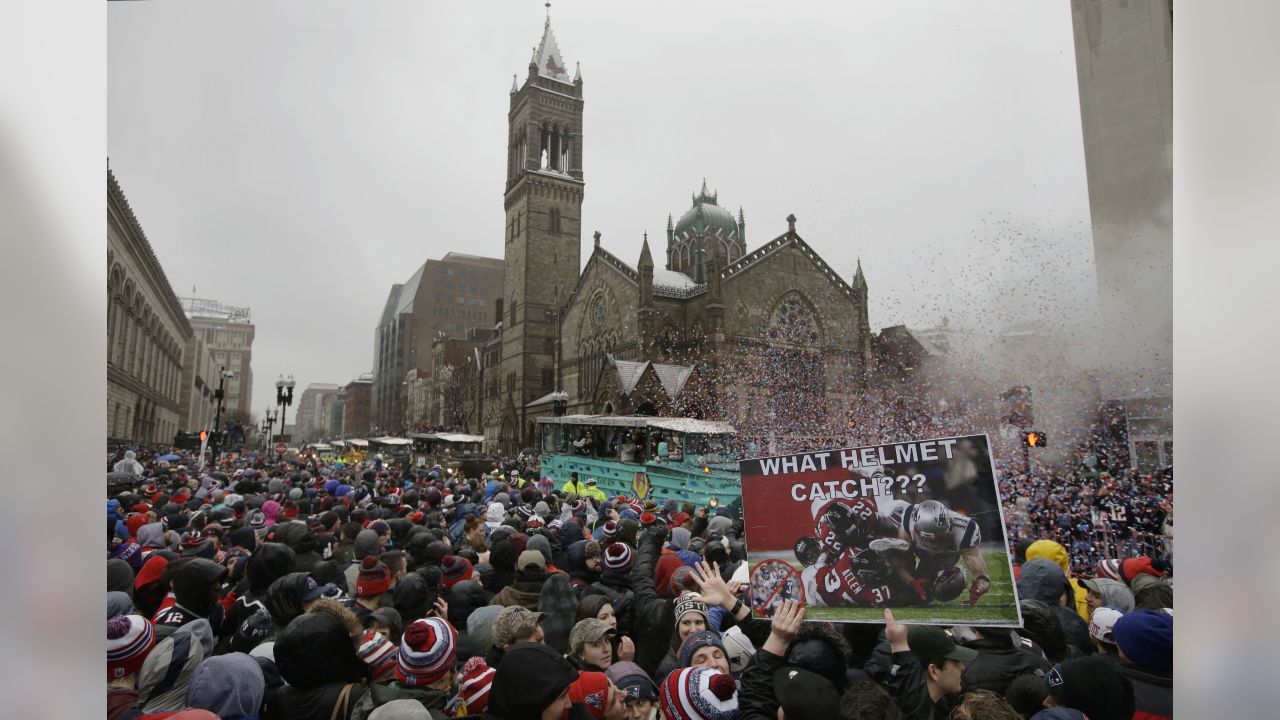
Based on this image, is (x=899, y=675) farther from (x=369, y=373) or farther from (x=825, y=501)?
(x=369, y=373)

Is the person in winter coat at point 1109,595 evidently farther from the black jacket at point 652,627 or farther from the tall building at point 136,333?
the tall building at point 136,333

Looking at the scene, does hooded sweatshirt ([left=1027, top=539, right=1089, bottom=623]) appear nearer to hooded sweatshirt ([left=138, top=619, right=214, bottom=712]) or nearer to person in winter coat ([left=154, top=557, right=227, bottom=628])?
hooded sweatshirt ([left=138, top=619, right=214, bottom=712])

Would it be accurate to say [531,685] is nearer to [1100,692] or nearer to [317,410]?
[1100,692]

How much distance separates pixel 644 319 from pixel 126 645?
3340 centimetres

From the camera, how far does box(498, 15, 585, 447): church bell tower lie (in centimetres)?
4572

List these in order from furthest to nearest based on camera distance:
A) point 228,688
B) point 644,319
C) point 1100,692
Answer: point 644,319
point 228,688
point 1100,692

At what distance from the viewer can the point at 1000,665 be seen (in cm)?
295

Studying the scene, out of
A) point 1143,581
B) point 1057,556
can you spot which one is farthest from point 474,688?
point 1057,556

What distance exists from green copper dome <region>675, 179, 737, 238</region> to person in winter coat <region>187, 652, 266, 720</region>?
167ft

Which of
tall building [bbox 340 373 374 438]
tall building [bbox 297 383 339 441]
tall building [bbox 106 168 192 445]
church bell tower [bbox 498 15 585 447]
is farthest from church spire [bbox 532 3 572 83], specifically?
tall building [bbox 297 383 339 441]

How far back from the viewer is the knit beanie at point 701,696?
260 cm

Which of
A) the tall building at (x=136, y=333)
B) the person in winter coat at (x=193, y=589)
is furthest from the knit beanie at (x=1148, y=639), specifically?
the tall building at (x=136, y=333)

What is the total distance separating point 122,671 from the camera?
9.55ft

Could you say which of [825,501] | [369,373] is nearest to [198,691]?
[825,501]
